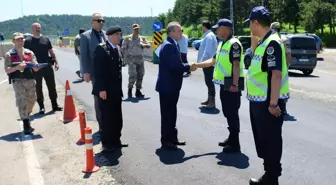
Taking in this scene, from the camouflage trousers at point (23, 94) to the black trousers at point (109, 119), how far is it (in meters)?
2.28

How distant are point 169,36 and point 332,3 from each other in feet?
146

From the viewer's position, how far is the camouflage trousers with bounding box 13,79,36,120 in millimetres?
7926

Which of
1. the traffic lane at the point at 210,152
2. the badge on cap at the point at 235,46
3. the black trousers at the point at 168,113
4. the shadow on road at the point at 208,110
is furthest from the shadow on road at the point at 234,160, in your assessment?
the shadow on road at the point at 208,110

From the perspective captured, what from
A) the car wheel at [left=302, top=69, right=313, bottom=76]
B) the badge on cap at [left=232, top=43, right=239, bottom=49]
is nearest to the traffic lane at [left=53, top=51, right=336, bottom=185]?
the badge on cap at [left=232, top=43, right=239, bottom=49]

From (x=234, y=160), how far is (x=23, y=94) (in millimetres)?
4537

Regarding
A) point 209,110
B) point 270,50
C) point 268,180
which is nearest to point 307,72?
point 209,110

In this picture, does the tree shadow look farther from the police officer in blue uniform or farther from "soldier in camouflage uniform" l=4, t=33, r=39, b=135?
the police officer in blue uniform

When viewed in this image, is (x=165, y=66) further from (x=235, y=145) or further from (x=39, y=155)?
(x=39, y=155)

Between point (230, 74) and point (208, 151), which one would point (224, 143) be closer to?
point (208, 151)

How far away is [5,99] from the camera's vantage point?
12.8 meters

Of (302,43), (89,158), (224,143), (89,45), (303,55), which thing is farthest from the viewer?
(302,43)

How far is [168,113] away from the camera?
21.2 ft

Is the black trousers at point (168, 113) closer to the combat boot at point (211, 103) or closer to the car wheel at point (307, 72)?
the combat boot at point (211, 103)

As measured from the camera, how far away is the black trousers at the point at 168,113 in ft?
21.1
